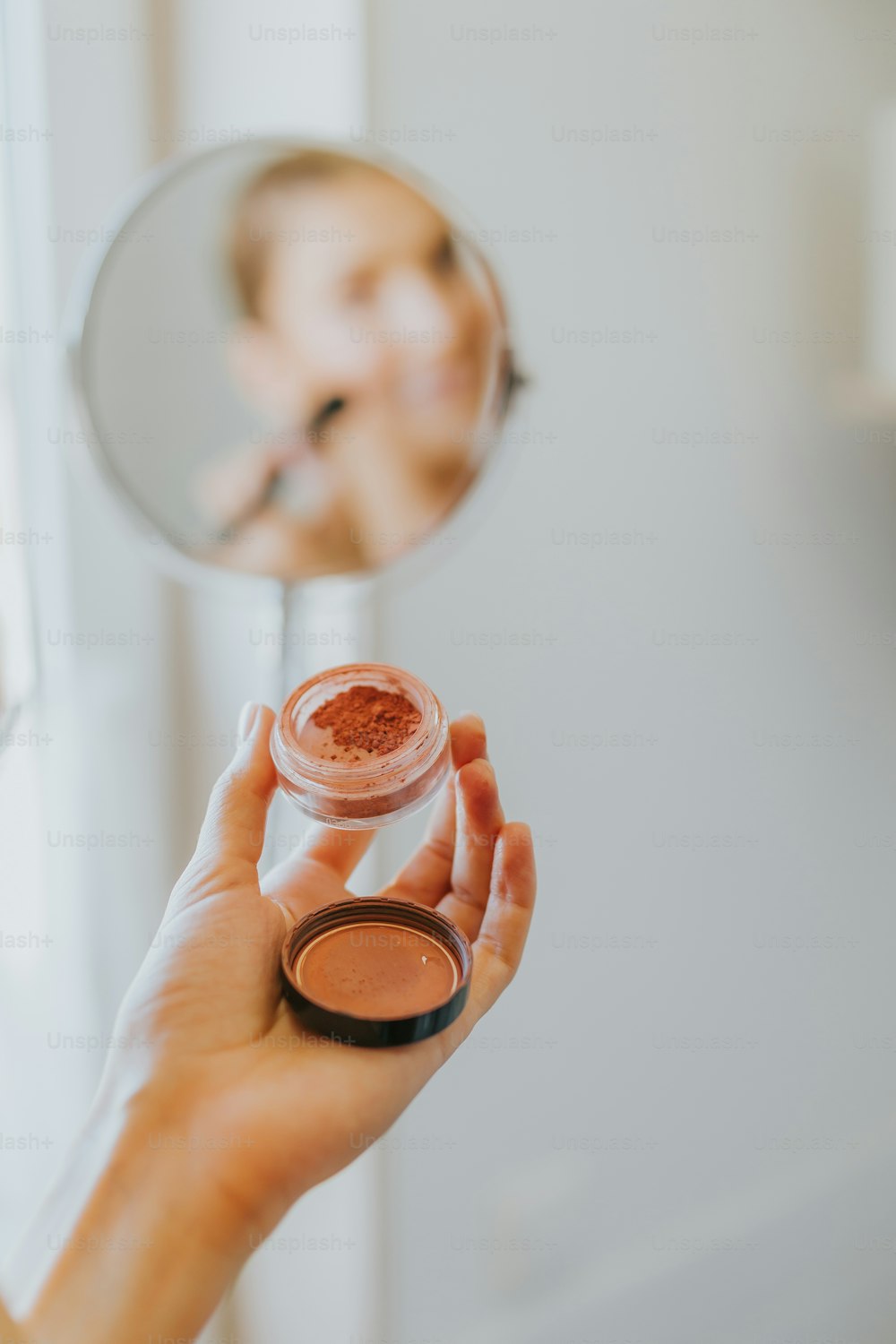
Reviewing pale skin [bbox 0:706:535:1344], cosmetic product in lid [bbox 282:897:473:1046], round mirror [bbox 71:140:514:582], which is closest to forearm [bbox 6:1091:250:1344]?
pale skin [bbox 0:706:535:1344]

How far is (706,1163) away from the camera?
1.39 m

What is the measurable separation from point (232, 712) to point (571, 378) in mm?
558

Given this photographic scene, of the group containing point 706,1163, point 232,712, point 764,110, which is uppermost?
point 764,110

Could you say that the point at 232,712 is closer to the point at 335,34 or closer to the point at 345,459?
the point at 345,459

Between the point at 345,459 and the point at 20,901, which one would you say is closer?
the point at 345,459

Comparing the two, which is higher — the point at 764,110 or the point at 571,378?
the point at 764,110

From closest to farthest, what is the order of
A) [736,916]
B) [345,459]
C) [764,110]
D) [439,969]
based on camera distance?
[439,969], [345,459], [764,110], [736,916]

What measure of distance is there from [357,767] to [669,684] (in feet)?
1.84

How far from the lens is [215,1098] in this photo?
71 cm

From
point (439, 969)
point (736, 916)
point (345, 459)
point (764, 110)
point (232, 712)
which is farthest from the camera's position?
point (736, 916)

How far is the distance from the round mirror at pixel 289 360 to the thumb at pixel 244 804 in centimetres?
15

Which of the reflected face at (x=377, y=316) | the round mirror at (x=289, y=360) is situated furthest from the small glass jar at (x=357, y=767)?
the reflected face at (x=377, y=316)

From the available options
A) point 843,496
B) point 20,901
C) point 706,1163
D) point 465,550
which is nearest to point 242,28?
point 465,550

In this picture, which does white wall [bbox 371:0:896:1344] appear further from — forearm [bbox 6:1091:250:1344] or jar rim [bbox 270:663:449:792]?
forearm [bbox 6:1091:250:1344]
